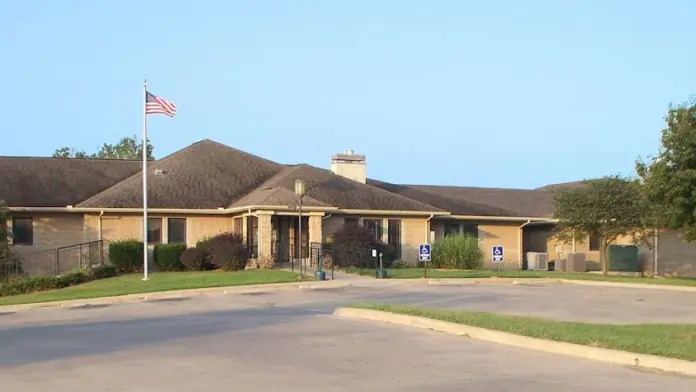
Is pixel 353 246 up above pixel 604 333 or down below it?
above

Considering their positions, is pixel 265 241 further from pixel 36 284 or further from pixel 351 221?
pixel 36 284

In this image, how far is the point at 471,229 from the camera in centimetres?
4209

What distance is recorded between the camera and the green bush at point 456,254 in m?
37.0

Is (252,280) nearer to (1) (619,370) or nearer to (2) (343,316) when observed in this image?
(2) (343,316)

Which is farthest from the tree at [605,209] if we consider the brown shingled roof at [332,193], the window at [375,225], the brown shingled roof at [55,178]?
the brown shingled roof at [55,178]

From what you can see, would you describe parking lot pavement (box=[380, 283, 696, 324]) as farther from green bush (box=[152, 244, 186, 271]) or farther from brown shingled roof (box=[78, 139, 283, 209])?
brown shingled roof (box=[78, 139, 283, 209])

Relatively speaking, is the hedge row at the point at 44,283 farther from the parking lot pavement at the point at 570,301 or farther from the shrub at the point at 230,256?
the parking lot pavement at the point at 570,301

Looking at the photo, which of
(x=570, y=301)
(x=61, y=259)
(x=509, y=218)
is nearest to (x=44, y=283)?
(x=61, y=259)

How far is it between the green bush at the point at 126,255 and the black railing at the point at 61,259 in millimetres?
877

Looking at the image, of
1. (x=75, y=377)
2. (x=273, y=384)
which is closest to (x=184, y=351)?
(x=75, y=377)

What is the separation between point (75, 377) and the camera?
11125mm

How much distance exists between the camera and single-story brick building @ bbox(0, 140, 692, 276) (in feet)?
120

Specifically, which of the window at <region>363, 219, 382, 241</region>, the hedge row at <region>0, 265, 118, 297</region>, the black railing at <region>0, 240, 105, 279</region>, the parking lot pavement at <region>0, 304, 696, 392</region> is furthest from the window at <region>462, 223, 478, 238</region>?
the parking lot pavement at <region>0, 304, 696, 392</region>

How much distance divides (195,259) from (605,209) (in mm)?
16613
